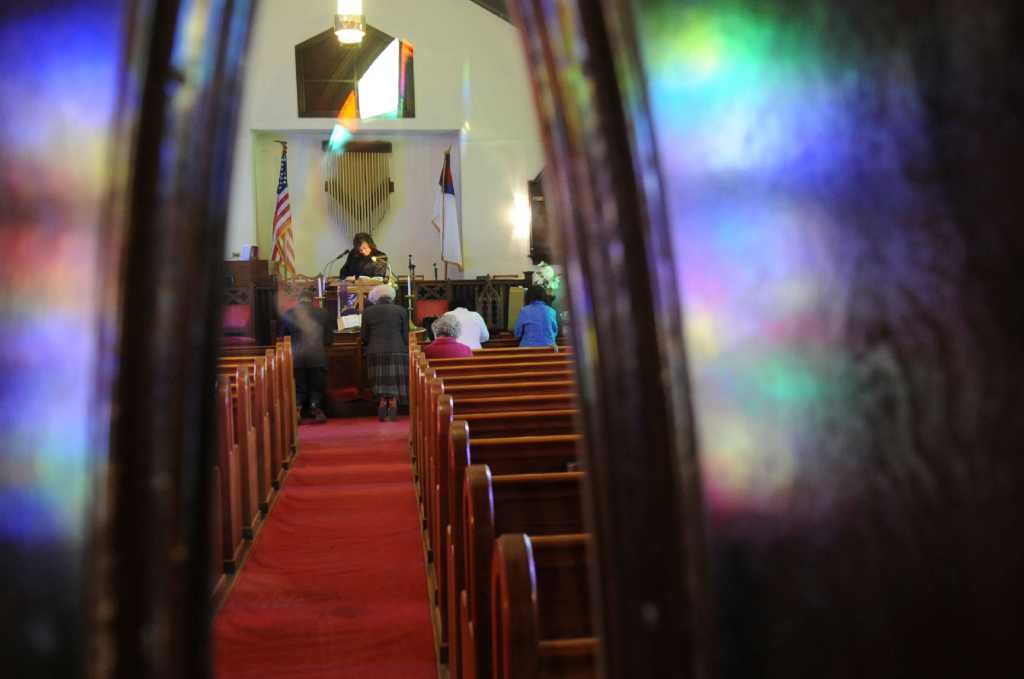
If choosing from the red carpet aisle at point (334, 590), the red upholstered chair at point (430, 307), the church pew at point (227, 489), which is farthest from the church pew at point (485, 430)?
the red upholstered chair at point (430, 307)

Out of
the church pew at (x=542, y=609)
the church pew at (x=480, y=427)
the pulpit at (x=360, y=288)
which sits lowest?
the church pew at (x=542, y=609)

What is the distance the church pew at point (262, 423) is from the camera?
423 cm

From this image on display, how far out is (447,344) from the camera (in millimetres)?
5512

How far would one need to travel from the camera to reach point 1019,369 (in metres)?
0.61

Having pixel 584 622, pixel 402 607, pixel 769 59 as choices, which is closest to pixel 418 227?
pixel 402 607

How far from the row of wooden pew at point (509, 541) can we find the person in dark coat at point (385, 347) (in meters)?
3.33

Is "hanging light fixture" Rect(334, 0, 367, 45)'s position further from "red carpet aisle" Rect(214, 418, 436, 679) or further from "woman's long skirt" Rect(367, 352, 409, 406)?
"red carpet aisle" Rect(214, 418, 436, 679)

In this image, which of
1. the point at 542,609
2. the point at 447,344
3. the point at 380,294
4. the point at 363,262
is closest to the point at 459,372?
the point at 447,344

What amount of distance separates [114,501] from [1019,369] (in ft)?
2.01

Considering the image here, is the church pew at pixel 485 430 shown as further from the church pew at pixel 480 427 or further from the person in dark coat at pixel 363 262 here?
the person in dark coat at pixel 363 262

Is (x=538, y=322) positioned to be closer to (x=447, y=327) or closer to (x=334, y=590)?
(x=447, y=327)

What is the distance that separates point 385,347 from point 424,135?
5.36m

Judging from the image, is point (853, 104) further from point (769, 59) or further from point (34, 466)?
point (34, 466)

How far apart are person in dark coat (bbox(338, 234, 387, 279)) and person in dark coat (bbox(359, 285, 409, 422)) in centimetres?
235
